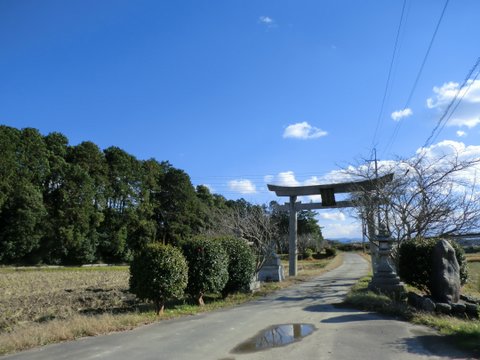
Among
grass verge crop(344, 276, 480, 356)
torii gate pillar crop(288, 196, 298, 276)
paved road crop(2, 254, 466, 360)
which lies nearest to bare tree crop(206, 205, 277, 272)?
torii gate pillar crop(288, 196, 298, 276)

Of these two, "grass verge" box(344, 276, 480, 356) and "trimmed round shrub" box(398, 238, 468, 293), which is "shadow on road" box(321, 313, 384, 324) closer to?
"grass verge" box(344, 276, 480, 356)

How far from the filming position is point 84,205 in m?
47.7

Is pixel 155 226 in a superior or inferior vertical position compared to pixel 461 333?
superior

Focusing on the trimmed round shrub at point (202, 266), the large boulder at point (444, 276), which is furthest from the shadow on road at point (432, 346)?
the trimmed round shrub at point (202, 266)

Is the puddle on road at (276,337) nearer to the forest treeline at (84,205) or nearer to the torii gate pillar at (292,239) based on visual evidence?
the forest treeline at (84,205)

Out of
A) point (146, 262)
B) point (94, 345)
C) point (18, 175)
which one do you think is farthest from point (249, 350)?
point (18, 175)

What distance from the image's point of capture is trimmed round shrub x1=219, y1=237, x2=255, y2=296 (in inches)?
649

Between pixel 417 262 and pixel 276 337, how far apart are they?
27.6 feet

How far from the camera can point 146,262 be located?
1223 cm

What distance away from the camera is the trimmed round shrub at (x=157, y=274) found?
1205 cm

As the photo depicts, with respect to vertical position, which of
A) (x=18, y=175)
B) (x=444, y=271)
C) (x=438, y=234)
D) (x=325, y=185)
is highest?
(x=18, y=175)

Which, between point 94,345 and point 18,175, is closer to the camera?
point 94,345

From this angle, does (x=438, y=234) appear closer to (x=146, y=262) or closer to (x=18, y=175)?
(x=146, y=262)

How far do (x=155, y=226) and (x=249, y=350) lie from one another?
54.2 m
